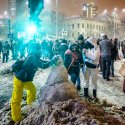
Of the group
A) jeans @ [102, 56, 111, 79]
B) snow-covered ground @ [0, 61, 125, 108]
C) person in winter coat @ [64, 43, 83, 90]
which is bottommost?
snow-covered ground @ [0, 61, 125, 108]

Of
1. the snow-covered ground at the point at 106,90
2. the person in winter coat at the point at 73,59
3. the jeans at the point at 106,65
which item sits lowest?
the snow-covered ground at the point at 106,90

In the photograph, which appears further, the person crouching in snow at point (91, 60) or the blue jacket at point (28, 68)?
the person crouching in snow at point (91, 60)

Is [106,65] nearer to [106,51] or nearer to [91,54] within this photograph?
[106,51]

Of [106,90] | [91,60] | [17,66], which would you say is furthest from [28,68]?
[106,90]

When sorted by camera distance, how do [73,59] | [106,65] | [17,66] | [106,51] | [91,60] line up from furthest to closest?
[106,65] → [106,51] → [73,59] → [91,60] → [17,66]

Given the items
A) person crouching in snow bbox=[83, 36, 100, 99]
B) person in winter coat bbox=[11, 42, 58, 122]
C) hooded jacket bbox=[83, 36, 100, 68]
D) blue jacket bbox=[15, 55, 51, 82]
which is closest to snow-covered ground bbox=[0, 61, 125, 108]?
person crouching in snow bbox=[83, 36, 100, 99]

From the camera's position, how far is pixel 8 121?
8.56m

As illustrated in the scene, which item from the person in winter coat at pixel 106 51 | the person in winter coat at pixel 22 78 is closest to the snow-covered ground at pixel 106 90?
the person in winter coat at pixel 106 51

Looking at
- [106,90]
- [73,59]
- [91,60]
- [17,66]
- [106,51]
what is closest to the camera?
[17,66]

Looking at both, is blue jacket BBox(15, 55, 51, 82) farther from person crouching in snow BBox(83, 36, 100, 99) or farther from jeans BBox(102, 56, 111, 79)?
jeans BBox(102, 56, 111, 79)

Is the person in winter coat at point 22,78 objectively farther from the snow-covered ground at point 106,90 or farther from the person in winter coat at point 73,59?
the person in winter coat at point 73,59

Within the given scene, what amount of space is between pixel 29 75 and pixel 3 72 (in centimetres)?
1156

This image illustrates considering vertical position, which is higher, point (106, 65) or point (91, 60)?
point (91, 60)

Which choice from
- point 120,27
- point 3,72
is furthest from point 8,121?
point 120,27
